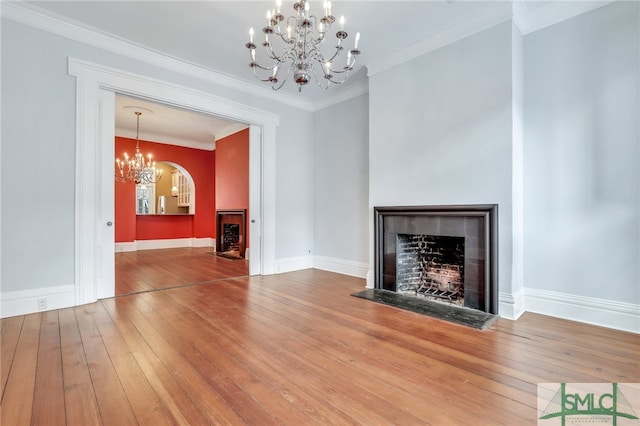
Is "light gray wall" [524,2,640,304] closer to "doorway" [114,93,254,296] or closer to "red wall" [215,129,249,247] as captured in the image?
"doorway" [114,93,254,296]

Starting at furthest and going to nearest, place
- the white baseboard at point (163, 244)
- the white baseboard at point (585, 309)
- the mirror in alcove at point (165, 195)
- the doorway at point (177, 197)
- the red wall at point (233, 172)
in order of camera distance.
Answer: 1. the mirror in alcove at point (165, 195)
2. the white baseboard at point (163, 244)
3. the red wall at point (233, 172)
4. the doorway at point (177, 197)
5. the white baseboard at point (585, 309)

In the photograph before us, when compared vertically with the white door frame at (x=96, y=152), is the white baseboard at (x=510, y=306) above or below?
below

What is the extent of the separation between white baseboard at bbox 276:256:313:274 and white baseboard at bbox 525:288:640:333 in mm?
3248

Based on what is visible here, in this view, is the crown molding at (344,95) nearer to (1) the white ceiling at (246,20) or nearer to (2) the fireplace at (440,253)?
(1) the white ceiling at (246,20)

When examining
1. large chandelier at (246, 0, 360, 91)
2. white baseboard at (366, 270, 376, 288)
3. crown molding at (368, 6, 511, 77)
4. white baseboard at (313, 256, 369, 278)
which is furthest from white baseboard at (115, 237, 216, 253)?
crown molding at (368, 6, 511, 77)

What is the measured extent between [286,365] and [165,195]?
33.9 ft

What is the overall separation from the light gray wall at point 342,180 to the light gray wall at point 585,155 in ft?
7.01

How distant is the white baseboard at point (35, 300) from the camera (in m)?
2.79

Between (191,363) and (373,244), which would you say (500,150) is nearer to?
(373,244)

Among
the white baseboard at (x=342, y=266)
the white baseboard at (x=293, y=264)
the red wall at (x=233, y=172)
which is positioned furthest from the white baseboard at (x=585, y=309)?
the red wall at (x=233, y=172)

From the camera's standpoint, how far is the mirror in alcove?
993cm

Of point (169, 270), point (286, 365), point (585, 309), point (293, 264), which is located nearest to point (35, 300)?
point (169, 270)

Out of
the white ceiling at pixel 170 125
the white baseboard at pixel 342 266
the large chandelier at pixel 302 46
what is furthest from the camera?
the white ceiling at pixel 170 125

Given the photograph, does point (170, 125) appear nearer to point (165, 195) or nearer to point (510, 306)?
point (165, 195)
